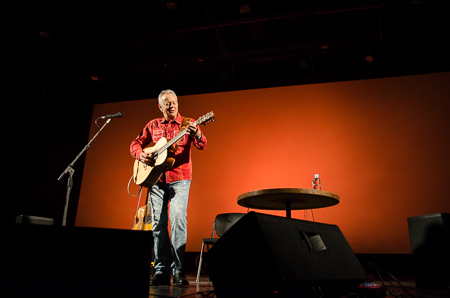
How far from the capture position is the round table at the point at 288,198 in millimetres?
1775

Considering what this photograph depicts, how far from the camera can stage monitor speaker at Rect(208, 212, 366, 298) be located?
1089 mm

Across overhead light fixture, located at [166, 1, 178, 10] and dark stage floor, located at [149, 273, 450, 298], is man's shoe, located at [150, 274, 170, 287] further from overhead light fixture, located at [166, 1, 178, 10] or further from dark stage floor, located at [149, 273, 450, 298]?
overhead light fixture, located at [166, 1, 178, 10]

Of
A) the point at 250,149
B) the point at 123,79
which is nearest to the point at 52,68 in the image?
the point at 123,79

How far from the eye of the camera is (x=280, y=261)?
3.53 feet

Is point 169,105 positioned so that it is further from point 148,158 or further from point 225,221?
point 225,221

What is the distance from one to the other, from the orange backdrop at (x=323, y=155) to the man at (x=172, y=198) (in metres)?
1.58

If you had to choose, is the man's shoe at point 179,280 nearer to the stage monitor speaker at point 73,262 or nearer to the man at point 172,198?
the man at point 172,198

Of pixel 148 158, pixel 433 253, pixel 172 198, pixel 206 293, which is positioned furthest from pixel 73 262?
pixel 433 253

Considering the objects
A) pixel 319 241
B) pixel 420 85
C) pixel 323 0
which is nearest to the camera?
pixel 319 241

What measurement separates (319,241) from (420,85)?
11.9ft

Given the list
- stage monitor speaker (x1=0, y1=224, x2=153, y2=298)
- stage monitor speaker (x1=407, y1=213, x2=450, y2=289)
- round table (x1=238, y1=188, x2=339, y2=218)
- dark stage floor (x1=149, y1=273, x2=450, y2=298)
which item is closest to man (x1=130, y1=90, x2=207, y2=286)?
dark stage floor (x1=149, y1=273, x2=450, y2=298)

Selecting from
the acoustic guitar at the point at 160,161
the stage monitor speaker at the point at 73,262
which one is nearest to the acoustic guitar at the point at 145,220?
the acoustic guitar at the point at 160,161

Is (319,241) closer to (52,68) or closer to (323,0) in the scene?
(323,0)

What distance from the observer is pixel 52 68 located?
193 inches
